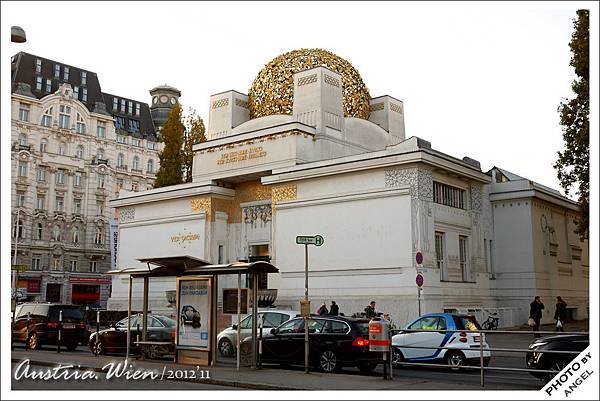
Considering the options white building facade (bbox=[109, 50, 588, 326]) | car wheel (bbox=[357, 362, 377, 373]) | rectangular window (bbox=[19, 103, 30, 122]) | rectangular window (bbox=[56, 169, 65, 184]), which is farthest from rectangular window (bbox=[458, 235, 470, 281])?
rectangular window (bbox=[19, 103, 30, 122])

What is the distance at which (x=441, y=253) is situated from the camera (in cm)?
2802

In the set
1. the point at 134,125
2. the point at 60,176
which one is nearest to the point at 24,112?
the point at 60,176

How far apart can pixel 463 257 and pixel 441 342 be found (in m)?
14.3

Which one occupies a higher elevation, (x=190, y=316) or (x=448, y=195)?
(x=448, y=195)

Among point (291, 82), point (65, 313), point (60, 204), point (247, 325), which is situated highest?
point (291, 82)

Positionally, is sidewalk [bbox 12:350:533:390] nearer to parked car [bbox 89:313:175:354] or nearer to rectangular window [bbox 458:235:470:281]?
parked car [bbox 89:313:175:354]

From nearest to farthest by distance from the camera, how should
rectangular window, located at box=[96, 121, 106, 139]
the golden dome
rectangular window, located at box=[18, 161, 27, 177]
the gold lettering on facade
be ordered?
the gold lettering on facade
the golden dome
rectangular window, located at box=[18, 161, 27, 177]
rectangular window, located at box=[96, 121, 106, 139]

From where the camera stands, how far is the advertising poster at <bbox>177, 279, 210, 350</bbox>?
643 inches

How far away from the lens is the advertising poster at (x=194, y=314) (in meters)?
16.3

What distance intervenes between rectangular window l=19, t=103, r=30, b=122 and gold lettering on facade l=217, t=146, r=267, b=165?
3029cm

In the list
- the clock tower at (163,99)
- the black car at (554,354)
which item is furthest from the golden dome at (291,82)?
the clock tower at (163,99)

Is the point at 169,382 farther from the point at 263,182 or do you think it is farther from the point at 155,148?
the point at 155,148

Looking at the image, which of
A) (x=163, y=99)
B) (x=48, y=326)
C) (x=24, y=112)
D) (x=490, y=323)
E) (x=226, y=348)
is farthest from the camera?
(x=163, y=99)

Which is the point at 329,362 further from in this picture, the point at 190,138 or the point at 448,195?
the point at 190,138
